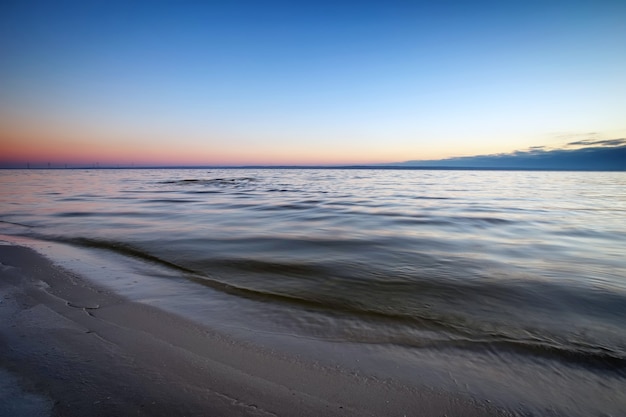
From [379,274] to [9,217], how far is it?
1443 centimetres

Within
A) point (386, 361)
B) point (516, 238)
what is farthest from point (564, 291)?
point (516, 238)

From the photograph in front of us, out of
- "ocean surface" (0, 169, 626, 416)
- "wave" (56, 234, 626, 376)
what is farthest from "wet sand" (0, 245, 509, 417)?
"wave" (56, 234, 626, 376)

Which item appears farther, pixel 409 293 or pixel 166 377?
pixel 409 293

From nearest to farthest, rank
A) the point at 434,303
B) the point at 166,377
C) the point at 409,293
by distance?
the point at 166,377, the point at 434,303, the point at 409,293

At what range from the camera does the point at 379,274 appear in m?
5.93

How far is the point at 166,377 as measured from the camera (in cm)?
262

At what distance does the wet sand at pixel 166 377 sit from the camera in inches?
89.4

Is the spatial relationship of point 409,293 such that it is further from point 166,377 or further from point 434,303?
point 166,377

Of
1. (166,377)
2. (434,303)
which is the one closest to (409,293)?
(434,303)

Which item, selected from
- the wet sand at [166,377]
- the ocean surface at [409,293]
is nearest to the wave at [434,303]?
the ocean surface at [409,293]

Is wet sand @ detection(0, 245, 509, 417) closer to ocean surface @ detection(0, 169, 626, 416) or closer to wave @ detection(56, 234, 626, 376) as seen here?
ocean surface @ detection(0, 169, 626, 416)

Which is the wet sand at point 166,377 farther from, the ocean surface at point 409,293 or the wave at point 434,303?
the wave at point 434,303

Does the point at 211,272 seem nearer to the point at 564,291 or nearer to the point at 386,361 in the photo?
the point at 386,361

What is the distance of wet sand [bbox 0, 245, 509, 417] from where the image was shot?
227cm
